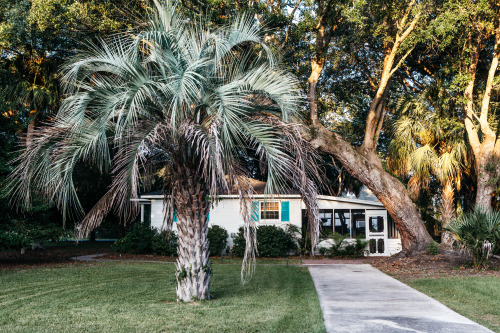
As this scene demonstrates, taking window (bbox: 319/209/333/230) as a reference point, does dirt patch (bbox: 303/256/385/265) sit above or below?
below

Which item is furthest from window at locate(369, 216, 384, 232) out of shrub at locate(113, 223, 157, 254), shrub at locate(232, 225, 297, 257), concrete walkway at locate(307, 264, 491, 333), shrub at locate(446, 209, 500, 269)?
shrub at locate(113, 223, 157, 254)

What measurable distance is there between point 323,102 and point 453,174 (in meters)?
6.11

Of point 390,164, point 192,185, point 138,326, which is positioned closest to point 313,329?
point 138,326

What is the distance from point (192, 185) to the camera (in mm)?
8461

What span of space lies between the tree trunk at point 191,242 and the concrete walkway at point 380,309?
7.70 ft

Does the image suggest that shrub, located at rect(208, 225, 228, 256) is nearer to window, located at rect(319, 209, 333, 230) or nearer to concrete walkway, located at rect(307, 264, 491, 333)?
window, located at rect(319, 209, 333, 230)

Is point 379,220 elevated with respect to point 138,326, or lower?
elevated

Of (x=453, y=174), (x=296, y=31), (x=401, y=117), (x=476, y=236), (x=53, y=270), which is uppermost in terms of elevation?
(x=296, y=31)

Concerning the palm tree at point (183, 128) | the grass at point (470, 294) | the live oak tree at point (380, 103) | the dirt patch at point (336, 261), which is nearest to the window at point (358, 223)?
the dirt patch at point (336, 261)

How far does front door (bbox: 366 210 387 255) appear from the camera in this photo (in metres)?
20.0

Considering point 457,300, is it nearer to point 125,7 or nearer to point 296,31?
point 296,31

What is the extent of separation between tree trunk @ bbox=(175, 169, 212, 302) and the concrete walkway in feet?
7.70

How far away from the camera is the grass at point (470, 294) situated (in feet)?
23.8

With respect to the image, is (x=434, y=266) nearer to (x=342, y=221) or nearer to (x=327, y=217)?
(x=342, y=221)
